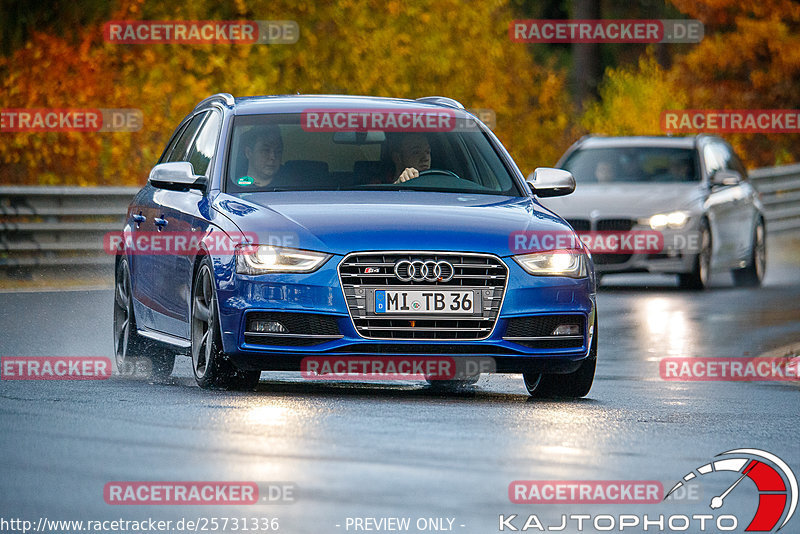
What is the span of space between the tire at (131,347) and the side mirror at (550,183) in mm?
2582

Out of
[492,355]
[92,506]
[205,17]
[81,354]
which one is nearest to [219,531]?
[92,506]

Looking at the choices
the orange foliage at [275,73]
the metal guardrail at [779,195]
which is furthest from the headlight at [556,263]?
the metal guardrail at [779,195]

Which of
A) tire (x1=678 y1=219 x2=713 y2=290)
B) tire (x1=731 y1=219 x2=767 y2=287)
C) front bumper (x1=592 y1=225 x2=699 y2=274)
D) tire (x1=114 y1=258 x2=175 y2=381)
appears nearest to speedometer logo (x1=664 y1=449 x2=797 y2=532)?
tire (x1=114 y1=258 x2=175 y2=381)

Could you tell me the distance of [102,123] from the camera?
27.5 meters

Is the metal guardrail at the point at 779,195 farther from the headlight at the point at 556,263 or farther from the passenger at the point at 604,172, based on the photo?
the headlight at the point at 556,263

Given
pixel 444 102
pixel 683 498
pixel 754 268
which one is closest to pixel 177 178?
pixel 444 102

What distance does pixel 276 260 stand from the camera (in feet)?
34.4

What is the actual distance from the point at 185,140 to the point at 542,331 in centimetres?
348

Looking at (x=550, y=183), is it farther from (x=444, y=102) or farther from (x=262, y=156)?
(x=262, y=156)

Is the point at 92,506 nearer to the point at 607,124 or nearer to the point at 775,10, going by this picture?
the point at 775,10

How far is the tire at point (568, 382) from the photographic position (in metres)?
11.2

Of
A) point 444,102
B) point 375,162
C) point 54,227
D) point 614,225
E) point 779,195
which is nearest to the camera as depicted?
point 375,162

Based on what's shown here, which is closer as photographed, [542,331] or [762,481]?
[762,481]

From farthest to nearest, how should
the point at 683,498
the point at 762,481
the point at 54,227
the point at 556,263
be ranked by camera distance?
the point at 54,227
the point at 556,263
the point at 762,481
the point at 683,498
